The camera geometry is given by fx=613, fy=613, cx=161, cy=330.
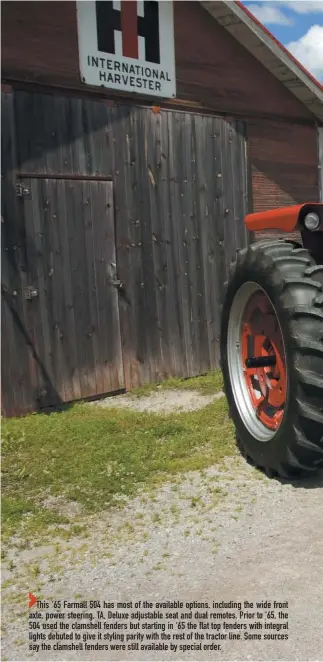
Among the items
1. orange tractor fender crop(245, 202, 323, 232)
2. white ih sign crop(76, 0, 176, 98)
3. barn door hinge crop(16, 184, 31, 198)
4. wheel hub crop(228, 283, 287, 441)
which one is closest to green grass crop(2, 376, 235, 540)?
wheel hub crop(228, 283, 287, 441)

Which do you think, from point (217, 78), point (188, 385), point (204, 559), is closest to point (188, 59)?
point (217, 78)

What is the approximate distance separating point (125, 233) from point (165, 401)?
1.94 metres

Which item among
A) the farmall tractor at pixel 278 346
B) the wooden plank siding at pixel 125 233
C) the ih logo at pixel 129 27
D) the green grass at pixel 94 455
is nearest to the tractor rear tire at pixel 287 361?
the farmall tractor at pixel 278 346

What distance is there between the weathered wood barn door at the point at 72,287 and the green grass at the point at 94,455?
618mm

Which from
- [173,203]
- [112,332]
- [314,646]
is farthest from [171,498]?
[173,203]

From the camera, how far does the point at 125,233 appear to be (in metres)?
6.92

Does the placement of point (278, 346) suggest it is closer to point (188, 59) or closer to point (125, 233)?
point (125, 233)

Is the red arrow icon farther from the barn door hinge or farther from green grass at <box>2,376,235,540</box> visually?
the barn door hinge

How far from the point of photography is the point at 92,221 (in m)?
6.61

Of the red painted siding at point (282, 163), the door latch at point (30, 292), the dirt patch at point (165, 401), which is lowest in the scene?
the dirt patch at point (165, 401)

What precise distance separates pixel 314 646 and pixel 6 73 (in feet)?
17.9

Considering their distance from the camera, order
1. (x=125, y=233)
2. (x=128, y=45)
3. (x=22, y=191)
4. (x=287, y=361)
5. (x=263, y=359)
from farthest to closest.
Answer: (x=125, y=233) < (x=128, y=45) < (x=22, y=191) < (x=263, y=359) < (x=287, y=361)

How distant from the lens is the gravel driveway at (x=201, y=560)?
255cm

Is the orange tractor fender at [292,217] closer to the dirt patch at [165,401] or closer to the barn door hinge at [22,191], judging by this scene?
the dirt patch at [165,401]
